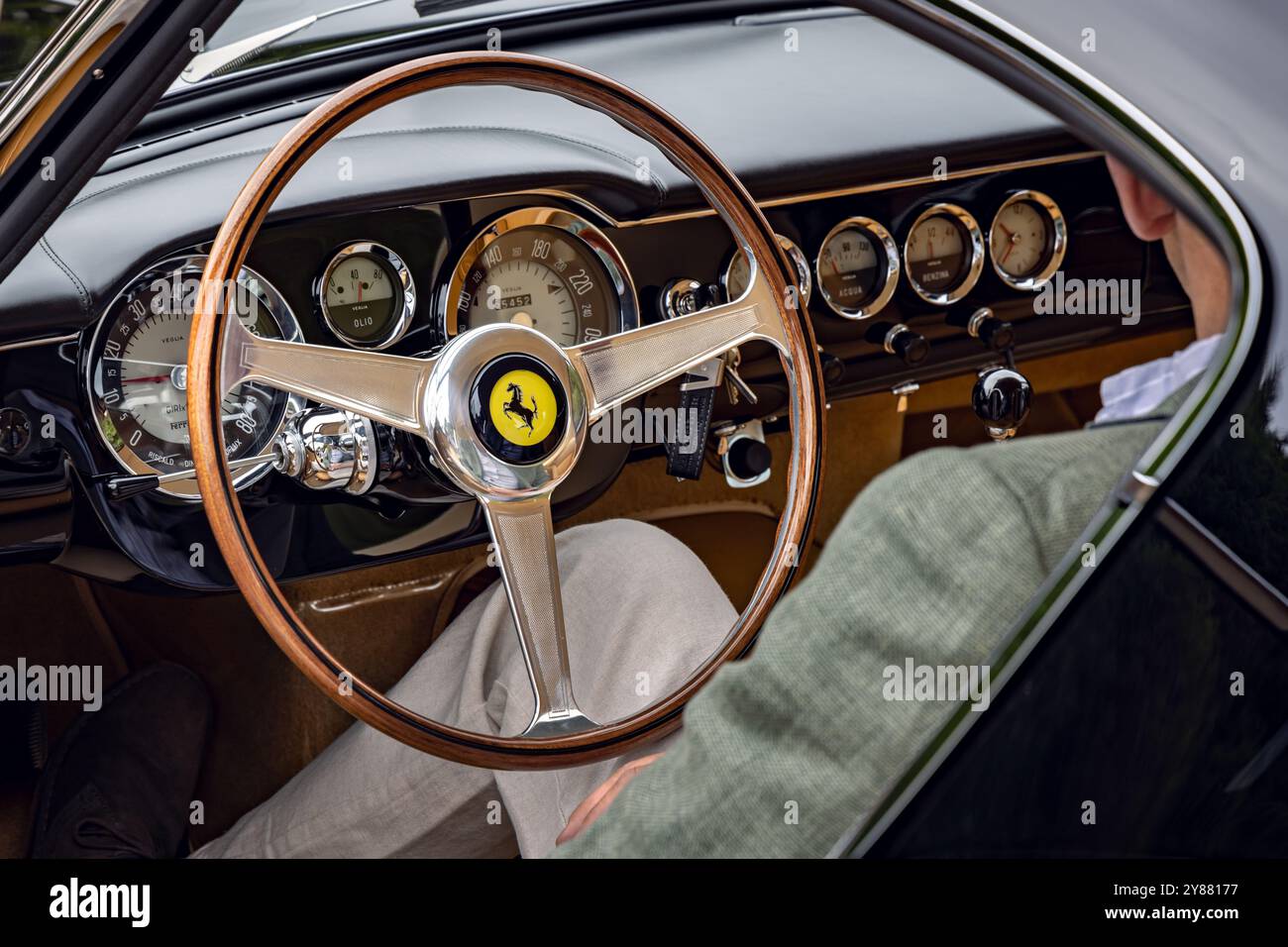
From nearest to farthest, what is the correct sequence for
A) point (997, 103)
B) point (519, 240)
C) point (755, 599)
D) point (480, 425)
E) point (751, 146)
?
1. point (480, 425)
2. point (755, 599)
3. point (519, 240)
4. point (751, 146)
5. point (997, 103)

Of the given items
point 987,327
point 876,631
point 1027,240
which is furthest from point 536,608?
point 1027,240

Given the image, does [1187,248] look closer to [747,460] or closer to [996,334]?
[747,460]

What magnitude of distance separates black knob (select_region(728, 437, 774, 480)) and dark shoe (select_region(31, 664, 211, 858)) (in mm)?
821

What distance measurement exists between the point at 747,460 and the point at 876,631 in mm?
1043

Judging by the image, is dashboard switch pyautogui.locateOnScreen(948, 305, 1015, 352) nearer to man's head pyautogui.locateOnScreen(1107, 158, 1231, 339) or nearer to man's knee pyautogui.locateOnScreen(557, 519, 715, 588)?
man's knee pyautogui.locateOnScreen(557, 519, 715, 588)

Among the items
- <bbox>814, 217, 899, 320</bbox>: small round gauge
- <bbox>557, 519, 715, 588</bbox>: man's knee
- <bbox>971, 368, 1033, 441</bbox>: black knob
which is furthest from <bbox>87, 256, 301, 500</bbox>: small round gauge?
<bbox>971, 368, 1033, 441</bbox>: black knob

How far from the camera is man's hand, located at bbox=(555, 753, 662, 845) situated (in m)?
1.19

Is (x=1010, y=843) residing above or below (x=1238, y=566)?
below

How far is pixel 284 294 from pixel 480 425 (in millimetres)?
317

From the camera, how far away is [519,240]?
4.94ft

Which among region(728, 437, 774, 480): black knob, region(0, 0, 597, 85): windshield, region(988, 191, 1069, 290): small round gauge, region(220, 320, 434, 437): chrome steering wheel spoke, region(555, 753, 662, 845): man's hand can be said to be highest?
region(0, 0, 597, 85): windshield

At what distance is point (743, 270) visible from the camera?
5.55 feet
